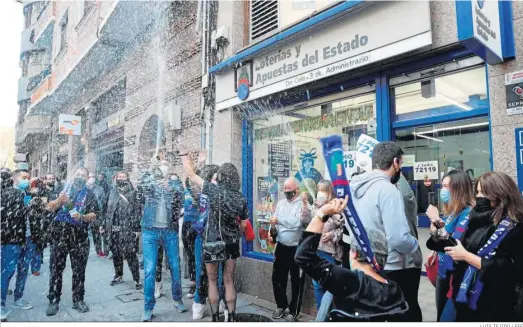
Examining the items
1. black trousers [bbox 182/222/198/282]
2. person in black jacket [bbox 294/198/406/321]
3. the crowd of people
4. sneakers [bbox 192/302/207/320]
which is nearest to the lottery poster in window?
the crowd of people

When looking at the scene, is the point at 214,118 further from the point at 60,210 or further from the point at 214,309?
the point at 214,309

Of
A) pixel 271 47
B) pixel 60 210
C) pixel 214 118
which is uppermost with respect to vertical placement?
pixel 271 47

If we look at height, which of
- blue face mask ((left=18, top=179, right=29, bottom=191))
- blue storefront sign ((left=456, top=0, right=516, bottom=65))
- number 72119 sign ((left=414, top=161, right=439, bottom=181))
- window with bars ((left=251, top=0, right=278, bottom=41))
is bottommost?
blue face mask ((left=18, top=179, right=29, bottom=191))

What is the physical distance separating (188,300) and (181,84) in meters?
4.22

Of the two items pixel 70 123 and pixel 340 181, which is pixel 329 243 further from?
pixel 70 123

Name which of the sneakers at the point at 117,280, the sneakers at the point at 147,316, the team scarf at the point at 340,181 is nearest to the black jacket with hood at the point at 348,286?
the team scarf at the point at 340,181

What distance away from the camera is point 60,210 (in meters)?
3.92

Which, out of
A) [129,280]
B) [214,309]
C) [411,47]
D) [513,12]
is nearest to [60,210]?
[129,280]

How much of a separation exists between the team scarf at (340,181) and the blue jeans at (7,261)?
169 inches

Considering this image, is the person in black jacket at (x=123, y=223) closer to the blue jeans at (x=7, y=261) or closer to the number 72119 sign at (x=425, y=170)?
the blue jeans at (x=7, y=261)

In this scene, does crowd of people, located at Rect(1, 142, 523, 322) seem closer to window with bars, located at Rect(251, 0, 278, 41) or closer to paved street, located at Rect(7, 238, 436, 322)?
paved street, located at Rect(7, 238, 436, 322)

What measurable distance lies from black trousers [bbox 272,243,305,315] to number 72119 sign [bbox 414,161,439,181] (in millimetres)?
1558

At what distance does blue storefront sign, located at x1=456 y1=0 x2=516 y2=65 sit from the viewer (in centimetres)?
252

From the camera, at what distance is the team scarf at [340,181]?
1.42 metres
